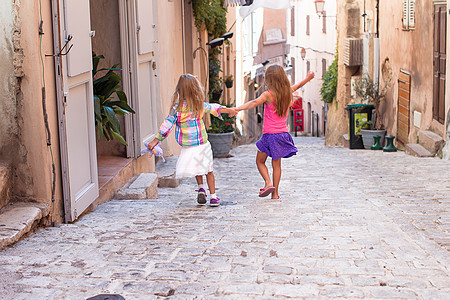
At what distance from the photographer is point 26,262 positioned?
12.8 ft

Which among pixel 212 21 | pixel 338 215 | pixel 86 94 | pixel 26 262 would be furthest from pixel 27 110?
pixel 212 21

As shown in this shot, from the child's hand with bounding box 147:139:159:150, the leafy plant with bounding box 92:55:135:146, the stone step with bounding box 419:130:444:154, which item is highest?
the leafy plant with bounding box 92:55:135:146

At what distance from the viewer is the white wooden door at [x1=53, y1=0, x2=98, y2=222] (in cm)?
494

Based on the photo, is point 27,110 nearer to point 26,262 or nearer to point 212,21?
point 26,262

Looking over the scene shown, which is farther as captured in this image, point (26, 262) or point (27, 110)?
point (27, 110)

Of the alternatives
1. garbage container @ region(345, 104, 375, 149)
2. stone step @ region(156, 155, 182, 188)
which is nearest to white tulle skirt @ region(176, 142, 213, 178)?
stone step @ region(156, 155, 182, 188)

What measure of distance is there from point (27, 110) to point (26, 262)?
129cm

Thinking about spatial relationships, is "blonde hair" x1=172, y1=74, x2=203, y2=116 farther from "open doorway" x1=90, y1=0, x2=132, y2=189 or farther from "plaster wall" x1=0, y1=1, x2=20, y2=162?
"plaster wall" x1=0, y1=1, x2=20, y2=162

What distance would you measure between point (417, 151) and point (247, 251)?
852 cm

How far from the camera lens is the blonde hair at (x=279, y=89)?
21.3 feet

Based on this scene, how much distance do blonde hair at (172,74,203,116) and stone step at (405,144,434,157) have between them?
21.9 feet

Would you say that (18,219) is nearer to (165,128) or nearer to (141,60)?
(165,128)

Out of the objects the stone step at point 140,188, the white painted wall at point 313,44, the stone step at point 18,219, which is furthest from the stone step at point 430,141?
the white painted wall at point 313,44

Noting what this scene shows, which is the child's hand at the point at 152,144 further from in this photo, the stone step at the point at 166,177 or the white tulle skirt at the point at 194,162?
the stone step at the point at 166,177
